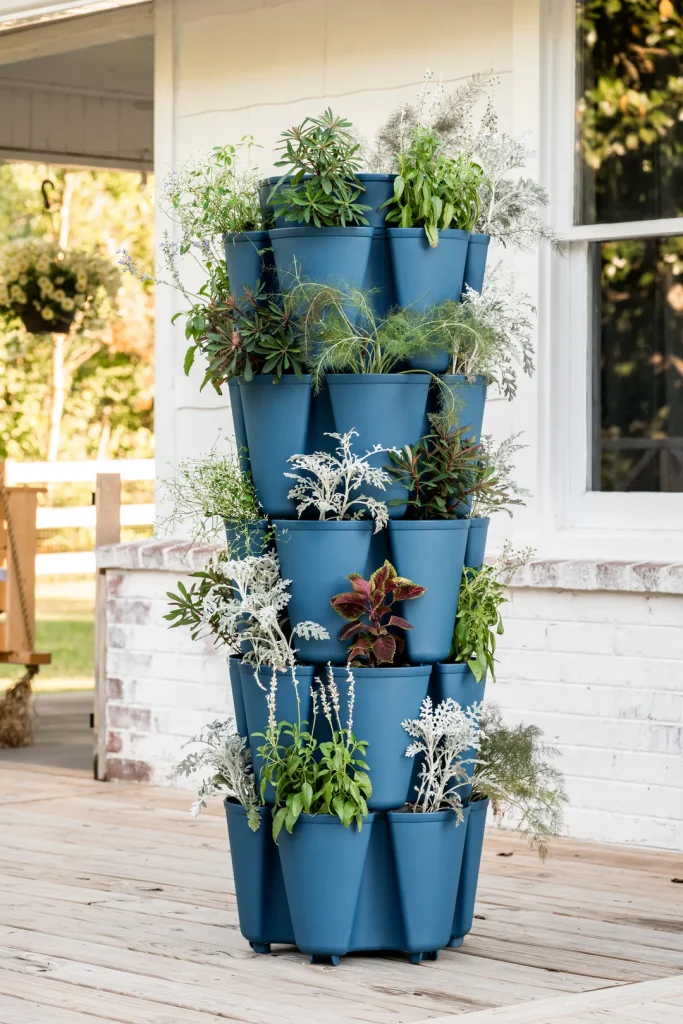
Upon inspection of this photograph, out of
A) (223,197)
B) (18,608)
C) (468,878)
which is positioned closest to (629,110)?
(223,197)

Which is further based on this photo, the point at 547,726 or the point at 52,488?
the point at 52,488

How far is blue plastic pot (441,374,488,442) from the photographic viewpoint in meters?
3.33

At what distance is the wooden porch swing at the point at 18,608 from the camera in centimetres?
654

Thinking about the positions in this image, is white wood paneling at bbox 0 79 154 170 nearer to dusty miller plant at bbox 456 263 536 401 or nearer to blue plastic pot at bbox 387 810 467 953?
dusty miller plant at bbox 456 263 536 401

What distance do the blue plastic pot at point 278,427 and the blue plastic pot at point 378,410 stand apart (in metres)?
0.07

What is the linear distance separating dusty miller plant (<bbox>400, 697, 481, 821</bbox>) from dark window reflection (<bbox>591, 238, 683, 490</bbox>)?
1.67 metres

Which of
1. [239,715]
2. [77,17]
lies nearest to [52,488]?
[77,17]

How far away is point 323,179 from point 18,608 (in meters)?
3.78

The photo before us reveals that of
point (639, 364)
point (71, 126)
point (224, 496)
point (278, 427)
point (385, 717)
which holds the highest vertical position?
point (71, 126)

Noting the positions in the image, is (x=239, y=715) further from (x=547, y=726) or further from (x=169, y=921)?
(x=547, y=726)

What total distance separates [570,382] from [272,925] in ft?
7.00

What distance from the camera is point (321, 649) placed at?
10.7 ft

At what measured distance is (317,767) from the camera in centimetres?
322

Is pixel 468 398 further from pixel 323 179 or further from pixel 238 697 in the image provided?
pixel 238 697
